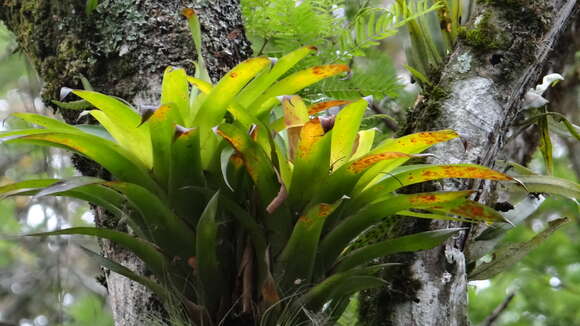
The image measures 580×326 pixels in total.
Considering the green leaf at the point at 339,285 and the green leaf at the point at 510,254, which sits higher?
the green leaf at the point at 339,285

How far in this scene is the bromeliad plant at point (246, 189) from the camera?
3.21 ft

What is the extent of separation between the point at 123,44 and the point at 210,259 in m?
0.65

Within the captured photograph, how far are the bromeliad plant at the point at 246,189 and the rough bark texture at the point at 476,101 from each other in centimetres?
14

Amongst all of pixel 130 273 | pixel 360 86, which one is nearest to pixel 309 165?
pixel 130 273

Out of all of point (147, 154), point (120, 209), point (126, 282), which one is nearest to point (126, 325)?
point (126, 282)

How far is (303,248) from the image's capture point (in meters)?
1.02

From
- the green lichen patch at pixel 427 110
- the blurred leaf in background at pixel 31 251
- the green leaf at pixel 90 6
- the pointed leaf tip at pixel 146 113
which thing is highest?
the green leaf at pixel 90 6

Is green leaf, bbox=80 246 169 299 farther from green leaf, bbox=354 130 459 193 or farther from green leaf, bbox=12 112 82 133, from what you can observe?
green leaf, bbox=354 130 459 193

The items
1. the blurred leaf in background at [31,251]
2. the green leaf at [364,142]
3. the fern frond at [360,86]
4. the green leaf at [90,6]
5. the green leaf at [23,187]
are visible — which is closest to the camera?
the green leaf at [23,187]

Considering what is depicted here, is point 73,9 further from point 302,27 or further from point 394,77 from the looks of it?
point 394,77

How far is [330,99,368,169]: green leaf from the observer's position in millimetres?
999

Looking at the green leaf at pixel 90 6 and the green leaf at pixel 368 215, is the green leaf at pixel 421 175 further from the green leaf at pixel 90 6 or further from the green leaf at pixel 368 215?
the green leaf at pixel 90 6

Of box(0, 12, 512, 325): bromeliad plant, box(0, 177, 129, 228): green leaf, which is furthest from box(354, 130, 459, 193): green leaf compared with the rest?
box(0, 177, 129, 228): green leaf

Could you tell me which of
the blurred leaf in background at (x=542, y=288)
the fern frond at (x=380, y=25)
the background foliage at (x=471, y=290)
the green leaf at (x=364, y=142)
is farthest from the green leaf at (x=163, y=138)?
the blurred leaf in background at (x=542, y=288)
